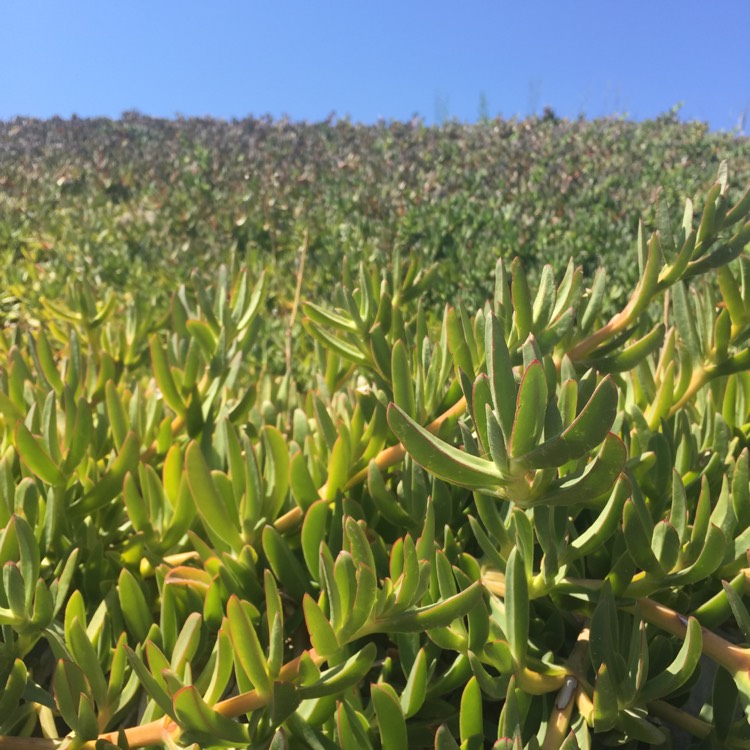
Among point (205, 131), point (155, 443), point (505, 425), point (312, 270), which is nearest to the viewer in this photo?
point (505, 425)

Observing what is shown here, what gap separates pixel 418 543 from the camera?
0.68 meters

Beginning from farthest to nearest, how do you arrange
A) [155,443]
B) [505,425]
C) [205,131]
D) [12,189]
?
[205,131], [12,189], [155,443], [505,425]

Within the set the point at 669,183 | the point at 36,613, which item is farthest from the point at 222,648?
the point at 669,183

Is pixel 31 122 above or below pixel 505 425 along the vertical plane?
above

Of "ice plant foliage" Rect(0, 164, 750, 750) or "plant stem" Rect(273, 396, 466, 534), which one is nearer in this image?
"ice plant foliage" Rect(0, 164, 750, 750)

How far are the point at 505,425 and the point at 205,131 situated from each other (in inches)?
405

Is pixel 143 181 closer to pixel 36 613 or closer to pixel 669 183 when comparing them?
pixel 669 183

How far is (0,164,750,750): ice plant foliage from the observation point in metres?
0.60

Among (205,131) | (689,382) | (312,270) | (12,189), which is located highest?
(205,131)

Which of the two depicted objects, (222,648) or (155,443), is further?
(155,443)

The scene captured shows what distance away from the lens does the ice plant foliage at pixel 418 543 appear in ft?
1.98

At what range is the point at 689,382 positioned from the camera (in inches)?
37.9

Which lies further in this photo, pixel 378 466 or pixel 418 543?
pixel 378 466

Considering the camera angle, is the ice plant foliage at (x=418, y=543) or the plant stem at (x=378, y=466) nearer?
the ice plant foliage at (x=418, y=543)
